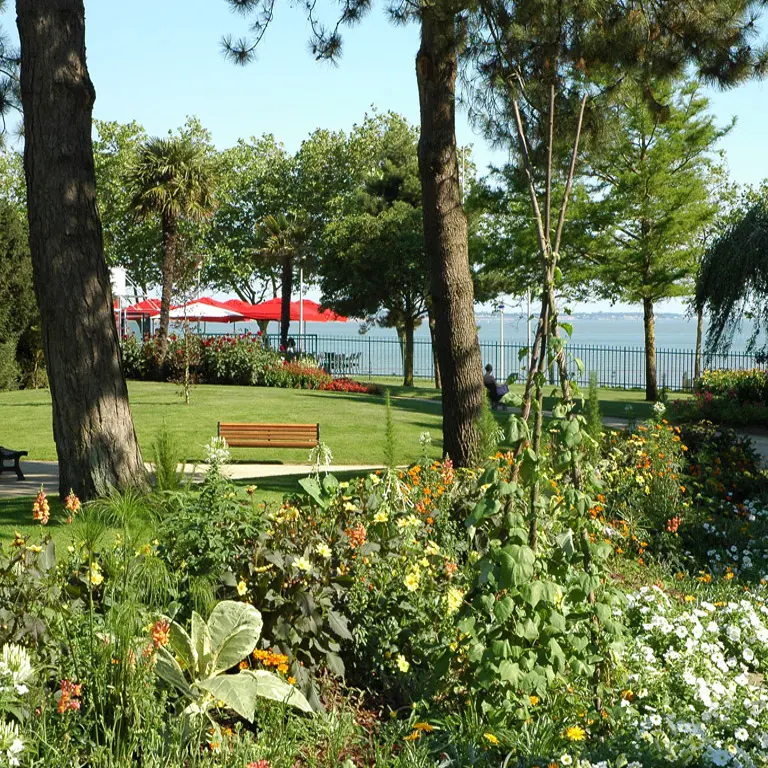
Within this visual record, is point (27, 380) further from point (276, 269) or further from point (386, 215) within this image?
point (276, 269)

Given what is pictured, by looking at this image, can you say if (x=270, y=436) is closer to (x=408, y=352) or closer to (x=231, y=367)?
(x=231, y=367)

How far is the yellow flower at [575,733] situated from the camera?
3.23 metres

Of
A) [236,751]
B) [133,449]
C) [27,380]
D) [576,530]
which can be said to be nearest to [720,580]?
[576,530]

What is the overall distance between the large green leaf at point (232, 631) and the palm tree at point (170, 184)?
2375cm

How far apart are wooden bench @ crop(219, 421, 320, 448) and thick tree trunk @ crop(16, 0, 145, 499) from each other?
4507mm

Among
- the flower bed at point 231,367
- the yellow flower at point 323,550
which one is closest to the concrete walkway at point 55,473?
the yellow flower at point 323,550

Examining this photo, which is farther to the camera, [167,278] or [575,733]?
[167,278]

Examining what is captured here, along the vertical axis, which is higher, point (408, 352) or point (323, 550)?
point (408, 352)

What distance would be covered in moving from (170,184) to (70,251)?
2050 centimetres

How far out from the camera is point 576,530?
377cm

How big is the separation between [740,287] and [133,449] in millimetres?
10783

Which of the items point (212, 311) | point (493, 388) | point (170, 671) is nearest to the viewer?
point (170, 671)

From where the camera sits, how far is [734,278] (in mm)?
14883

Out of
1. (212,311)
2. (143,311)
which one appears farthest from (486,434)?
(143,311)
